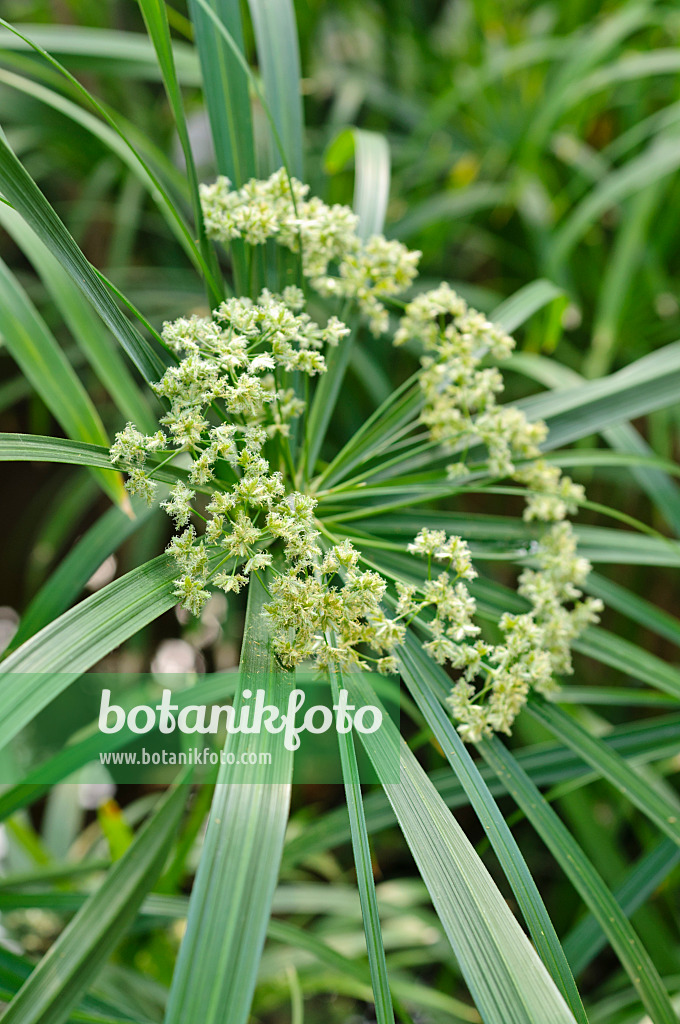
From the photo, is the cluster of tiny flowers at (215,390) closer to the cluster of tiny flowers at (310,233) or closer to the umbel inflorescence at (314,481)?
the umbel inflorescence at (314,481)

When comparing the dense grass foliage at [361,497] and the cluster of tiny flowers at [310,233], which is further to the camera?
the cluster of tiny flowers at [310,233]

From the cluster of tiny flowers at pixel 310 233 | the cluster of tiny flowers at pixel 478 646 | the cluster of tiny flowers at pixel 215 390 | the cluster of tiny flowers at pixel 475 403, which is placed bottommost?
the cluster of tiny flowers at pixel 478 646

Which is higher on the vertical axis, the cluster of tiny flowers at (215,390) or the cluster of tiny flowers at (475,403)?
the cluster of tiny flowers at (475,403)

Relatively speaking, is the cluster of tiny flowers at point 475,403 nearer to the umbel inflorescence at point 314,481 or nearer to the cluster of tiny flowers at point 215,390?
the umbel inflorescence at point 314,481

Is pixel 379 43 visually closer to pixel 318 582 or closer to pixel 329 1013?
pixel 318 582

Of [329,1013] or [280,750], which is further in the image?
[329,1013]

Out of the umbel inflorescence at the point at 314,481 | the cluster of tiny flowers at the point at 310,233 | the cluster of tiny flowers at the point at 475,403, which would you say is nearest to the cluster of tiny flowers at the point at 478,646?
the umbel inflorescence at the point at 314,481

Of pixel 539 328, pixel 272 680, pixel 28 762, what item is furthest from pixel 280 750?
pixel 28 762

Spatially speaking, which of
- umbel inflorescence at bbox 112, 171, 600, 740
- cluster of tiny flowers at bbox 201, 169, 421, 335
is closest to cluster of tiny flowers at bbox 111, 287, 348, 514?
umbel inflorescence at bbox 112, 171, 600, 740
